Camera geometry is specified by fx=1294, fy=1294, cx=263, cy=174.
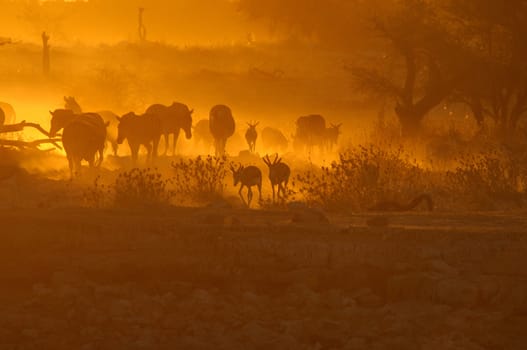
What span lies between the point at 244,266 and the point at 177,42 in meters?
79.4

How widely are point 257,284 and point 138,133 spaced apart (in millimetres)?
14513

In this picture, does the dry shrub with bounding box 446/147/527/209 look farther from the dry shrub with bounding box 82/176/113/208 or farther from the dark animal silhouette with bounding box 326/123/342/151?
the dark animal silhouette with bounding box 326/123/342/151

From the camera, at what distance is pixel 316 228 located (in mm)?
13531

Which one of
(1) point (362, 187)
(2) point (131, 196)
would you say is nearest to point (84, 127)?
(2) point (131, 196)

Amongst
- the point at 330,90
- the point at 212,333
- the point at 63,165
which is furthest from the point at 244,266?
the point at 330,90

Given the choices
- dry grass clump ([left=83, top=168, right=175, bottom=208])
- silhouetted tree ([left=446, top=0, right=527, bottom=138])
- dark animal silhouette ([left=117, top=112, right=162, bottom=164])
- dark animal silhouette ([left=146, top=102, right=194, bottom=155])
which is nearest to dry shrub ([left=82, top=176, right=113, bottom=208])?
dry grass clump ([left=83, top=168, right=175, bottom=208])

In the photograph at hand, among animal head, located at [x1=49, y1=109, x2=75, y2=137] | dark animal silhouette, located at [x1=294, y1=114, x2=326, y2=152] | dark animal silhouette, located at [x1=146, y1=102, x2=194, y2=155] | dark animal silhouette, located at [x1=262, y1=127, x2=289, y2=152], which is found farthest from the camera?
dark animal silhouette, located at [x1=262, y1=127, x2=289, y2=152]

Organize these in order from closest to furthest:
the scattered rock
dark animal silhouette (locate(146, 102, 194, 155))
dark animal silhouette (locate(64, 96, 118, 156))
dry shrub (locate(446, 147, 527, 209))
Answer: the scattered rock < dry shrub (locate(446, 147, 527, 209)) < dark animal silhouette (locate(146, 102, 194, 155)) < dark animal silhouette (locate(64, 96, 118, 156))

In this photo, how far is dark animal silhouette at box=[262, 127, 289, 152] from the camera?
119 ft

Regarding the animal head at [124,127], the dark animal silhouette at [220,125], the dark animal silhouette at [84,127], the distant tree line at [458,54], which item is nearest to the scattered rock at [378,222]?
the dark animal silhouette at [84,127]

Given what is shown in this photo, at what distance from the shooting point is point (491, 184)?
64.6ft

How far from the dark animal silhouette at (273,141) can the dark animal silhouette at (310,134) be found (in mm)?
444

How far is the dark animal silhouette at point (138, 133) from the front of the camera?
26.1 m

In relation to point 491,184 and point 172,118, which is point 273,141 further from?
point 491,184
